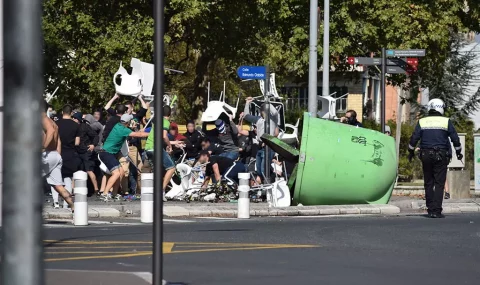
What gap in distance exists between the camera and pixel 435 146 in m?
17.9

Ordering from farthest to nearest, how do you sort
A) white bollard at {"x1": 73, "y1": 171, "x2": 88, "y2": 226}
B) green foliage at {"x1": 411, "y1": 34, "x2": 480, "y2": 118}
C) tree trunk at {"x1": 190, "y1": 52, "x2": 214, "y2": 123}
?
1. green foliage at {"x1": 411, "y1": 34, "x2": 480, "y2": 118}
2. tree trunk at {"x1": 190, "y1": 52, "x2": 214, "y2": 123}
3. white bollard at {"x1": 73, "y1": 171, "x2": 88, "y2": 226}

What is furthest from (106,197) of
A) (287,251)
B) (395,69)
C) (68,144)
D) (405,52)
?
(287,251)

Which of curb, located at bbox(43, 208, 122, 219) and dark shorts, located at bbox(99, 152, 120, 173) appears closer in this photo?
curb, located at bbox(43, 208, 122, 219)

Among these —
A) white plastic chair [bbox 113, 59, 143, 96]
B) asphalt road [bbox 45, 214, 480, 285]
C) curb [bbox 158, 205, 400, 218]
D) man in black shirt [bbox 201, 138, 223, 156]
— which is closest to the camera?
asphalt road [bbox 45, 214, 480, 285]

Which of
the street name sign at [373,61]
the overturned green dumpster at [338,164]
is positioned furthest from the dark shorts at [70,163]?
the street name sign at [373,61]

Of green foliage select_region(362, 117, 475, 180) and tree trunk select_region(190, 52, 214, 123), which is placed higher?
tree trunk select_region(190, 52, 214, 123)

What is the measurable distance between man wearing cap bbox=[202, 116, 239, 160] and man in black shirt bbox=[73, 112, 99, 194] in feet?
7.98

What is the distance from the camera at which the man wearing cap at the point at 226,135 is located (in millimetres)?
22984

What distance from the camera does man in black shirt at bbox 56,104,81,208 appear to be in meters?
20.1

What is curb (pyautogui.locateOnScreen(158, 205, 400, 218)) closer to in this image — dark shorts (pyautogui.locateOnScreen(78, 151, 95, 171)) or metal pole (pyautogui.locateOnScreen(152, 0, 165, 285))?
dark shorts (pyautogui.locateOnScreen(78, 151, 95, 171))

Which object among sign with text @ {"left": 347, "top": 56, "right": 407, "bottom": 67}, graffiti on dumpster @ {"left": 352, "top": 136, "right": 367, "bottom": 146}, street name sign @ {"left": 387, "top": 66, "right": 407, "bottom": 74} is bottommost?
graffiti on dumpster @ {"left": 352, "top": 136, "right": 367, "bottom": 146}

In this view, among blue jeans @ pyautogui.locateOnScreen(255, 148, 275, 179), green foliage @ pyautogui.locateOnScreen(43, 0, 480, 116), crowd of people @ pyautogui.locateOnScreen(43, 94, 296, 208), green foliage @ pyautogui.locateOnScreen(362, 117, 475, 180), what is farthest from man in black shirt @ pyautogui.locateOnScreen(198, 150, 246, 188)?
green foliage @ pyautogui.locateOnScreen(362, 117, 475, 180)

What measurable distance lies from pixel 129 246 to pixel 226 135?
442 inches

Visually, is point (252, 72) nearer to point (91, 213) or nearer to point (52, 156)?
point (91, 213)
